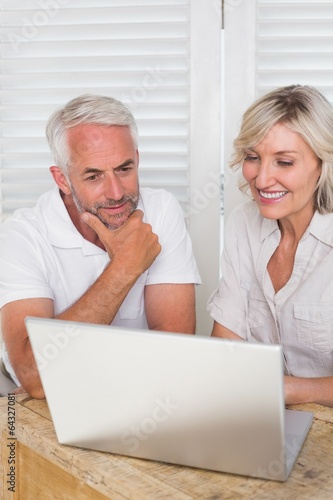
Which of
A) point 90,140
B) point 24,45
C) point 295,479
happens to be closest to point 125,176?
point 90,140

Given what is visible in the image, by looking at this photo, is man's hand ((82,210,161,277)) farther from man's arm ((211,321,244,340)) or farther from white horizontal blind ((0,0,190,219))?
white horizontal blind ((0,0,190,219))

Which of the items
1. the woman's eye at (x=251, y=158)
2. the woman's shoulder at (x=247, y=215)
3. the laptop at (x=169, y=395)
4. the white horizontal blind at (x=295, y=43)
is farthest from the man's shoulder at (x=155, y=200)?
the laptop at (x=169, y=395)

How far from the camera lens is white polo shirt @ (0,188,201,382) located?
5.88 feet

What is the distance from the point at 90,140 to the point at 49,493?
37.1 inches

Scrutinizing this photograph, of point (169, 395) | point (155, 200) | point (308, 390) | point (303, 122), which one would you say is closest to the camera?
point (169, 395)

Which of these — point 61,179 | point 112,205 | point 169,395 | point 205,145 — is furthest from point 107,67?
point 169,395

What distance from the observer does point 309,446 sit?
1.16 meters

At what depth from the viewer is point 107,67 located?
2.26 m

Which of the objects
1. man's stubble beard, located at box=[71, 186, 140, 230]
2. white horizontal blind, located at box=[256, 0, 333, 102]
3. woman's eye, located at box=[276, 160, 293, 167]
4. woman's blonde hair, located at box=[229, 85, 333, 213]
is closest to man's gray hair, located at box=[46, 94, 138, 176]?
man's stubble beard, located at box=[71, 186, 140, 230]

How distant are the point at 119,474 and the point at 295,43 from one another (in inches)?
62.0

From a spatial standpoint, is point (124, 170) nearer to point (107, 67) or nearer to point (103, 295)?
point (103, 295)

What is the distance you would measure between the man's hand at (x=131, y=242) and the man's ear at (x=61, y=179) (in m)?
0.13

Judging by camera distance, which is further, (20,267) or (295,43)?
(295,43)

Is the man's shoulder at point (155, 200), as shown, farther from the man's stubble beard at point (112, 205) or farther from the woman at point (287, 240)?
the woman at point (287, 240)
